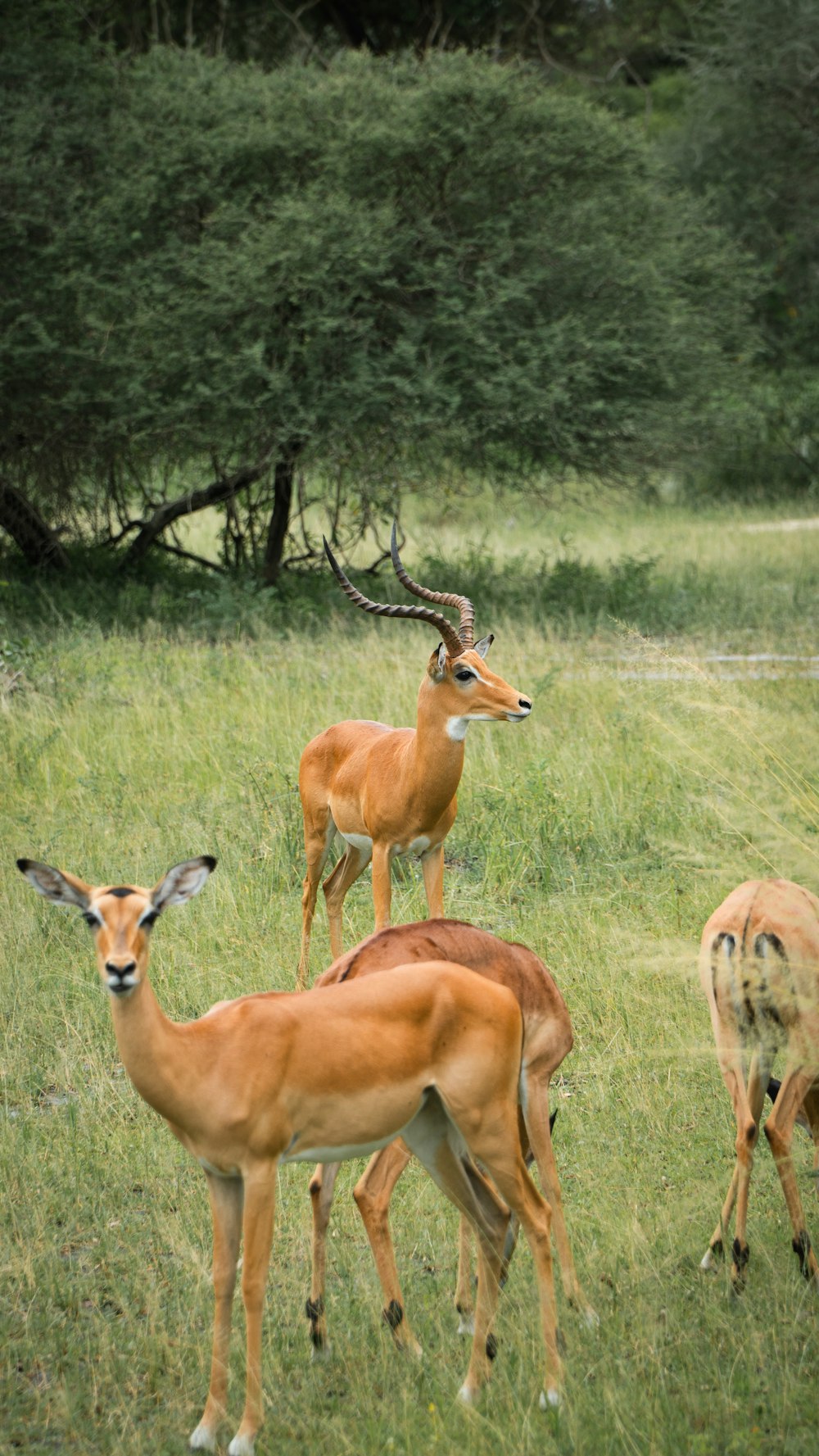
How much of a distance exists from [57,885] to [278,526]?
42.8ft

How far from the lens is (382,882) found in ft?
18.6

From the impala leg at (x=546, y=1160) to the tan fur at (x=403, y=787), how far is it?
6.64ft

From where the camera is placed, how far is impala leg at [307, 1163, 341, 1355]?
3.39 meters

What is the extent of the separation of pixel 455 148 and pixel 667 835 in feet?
32.0

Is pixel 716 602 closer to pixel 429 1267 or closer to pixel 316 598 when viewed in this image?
pixel 316 598

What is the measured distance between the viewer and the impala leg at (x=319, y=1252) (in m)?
3.39

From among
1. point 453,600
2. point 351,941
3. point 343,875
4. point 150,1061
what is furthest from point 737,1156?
point 453,600

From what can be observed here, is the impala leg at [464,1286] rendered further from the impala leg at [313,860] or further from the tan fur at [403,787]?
the impala leg at [313,860]

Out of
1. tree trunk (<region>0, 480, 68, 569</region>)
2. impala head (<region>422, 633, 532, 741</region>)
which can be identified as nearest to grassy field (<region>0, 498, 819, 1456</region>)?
impala head (<region>422, 633, 532, 741</region>)

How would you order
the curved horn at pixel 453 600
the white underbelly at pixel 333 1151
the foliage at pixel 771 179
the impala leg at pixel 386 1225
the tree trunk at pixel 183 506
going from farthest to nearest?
the foliage at pixel 771 179
the tree trunk at pixel 183 506
the curved horn at pixel 453 600
the impala leg at pixel 386 1225
the white underbelly at pixel 333 1151

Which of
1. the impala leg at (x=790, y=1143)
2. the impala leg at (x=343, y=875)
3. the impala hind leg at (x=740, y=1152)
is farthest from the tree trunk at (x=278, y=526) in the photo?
the impala leg at (x=790, y=1143)

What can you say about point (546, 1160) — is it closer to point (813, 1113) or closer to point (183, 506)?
point (813, 1113)

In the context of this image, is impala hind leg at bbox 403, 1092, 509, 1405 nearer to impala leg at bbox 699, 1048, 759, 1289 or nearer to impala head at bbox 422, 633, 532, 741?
impala leg at bbox 699, 1048, 759, 1289

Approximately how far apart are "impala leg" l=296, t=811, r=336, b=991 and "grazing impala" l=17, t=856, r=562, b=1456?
2.58 metres
